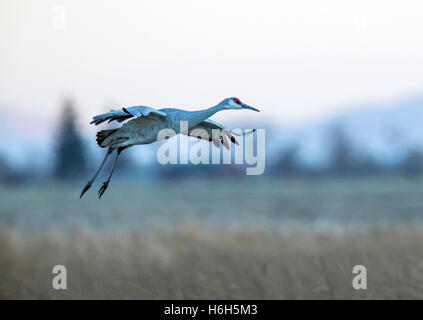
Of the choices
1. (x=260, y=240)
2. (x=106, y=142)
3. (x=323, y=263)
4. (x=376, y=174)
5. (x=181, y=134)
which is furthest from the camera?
(x=376, y=174)

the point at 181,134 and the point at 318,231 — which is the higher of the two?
the point at 181,134

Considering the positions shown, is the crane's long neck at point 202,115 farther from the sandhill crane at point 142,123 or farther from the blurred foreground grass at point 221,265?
the blurred foreground grass at point 221,265

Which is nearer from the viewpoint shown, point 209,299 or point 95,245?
point 209,299

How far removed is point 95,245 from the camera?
29.0 ft

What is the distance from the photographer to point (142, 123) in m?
2.07

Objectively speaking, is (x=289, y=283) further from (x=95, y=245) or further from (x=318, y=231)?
(x=95, y=245)

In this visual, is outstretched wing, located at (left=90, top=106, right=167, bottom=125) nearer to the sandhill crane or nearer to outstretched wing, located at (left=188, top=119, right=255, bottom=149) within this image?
the sandhill crane

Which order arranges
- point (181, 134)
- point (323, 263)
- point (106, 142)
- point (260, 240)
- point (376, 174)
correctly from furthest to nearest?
point (376, 174), point (260, 240), point (323, 263), point (106, 142), point (181, 134)

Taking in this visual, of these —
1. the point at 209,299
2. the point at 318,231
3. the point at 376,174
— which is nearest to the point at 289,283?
the point at 209,299

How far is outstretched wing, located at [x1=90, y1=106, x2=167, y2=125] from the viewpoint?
192 cm

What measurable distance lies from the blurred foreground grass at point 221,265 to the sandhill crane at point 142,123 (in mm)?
5641

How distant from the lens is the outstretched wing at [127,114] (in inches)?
75.6

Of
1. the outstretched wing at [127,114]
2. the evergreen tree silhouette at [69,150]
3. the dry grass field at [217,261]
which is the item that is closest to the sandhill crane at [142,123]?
the outstretched wing at [127,114]
